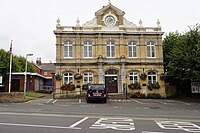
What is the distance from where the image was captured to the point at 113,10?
96.4ft

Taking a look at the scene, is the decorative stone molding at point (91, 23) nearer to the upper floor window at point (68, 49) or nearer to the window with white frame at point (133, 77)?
the upper floor window at point (68, 49)

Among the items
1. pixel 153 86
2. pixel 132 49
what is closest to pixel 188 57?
pixel 153 86

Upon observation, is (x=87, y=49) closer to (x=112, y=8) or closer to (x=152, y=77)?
(x=112, y=8)

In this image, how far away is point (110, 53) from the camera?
93.7 feet

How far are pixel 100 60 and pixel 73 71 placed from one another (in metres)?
3.67

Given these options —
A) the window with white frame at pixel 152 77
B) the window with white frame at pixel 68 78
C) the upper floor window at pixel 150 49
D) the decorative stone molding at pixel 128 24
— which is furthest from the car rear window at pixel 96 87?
the decorative stone molding at pixel 128 24

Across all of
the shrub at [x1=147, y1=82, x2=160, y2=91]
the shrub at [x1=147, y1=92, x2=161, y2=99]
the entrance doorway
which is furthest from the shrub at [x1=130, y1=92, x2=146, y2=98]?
the entrance doorway

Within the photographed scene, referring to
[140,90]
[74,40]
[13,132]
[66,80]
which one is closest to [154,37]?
[140,90]

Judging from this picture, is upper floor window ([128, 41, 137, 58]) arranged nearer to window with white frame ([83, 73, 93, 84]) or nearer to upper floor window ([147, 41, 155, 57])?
upper floor window ([147, 41, 155, 57])

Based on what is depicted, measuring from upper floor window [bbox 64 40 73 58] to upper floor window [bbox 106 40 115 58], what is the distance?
15.3 ft

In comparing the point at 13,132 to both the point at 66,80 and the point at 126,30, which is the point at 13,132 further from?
the point at 126,30

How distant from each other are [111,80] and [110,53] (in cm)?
348

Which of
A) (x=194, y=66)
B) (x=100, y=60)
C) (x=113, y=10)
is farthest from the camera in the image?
(x=113, y=10)

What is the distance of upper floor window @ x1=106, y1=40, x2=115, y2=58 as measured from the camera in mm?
28531
